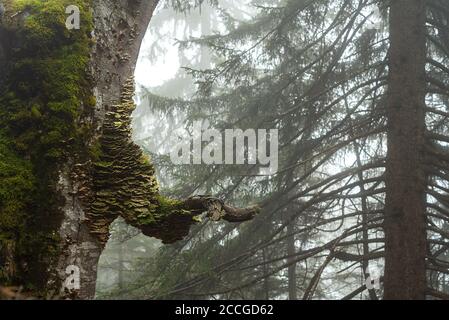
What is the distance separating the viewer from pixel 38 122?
1.83 m

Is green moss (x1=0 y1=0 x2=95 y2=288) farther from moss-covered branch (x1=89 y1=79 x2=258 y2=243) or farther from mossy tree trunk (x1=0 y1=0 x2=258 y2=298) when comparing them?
moss-covered branch (x1=89 y1=79 x2=258 y2=243)

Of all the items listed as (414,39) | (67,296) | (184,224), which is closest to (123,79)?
(184,224)

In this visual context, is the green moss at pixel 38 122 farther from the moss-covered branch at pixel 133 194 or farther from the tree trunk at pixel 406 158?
the tree trunk at pixel 406 158

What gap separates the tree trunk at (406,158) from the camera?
14.0 feet

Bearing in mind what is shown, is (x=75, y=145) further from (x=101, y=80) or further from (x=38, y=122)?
(x=101, y=80)

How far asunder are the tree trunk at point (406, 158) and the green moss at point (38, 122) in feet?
12.3

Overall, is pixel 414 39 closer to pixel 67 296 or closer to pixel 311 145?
pixel 311 145

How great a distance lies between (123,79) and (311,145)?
3.88 metres

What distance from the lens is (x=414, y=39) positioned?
4.86 meters

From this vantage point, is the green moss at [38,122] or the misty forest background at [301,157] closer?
the green moss at [38,122]

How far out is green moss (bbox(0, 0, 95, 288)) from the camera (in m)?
1.61

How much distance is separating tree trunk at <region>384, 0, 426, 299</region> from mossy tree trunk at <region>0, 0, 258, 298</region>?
295 centimetres

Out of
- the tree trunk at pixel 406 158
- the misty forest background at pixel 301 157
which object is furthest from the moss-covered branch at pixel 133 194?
the tree trunk at pixel 406 158

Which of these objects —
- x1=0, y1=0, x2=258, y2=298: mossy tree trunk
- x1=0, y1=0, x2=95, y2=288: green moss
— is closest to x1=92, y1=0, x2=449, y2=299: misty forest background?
x1=0, y1=0, x2=258, y2=298: mossy tree trunk
